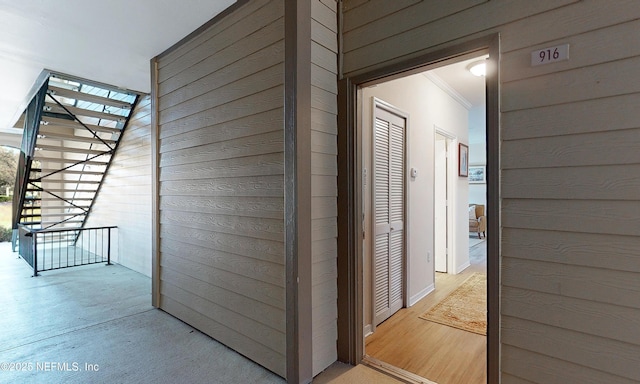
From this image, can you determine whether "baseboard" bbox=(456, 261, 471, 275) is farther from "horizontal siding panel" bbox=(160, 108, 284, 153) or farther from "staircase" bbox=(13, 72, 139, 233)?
"staircase" bbox=(13, 72, 139, 233)

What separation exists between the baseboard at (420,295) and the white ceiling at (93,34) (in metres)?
3.29

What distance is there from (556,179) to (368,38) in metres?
1.40

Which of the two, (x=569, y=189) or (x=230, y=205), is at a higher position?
(x=569, y=189)

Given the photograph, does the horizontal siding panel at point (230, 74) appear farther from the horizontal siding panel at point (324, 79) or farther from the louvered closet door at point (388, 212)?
the louvered closet door at point (388, 212)

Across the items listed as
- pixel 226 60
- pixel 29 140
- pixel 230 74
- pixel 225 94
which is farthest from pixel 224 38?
pixel 29 140

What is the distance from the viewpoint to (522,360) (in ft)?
4.70

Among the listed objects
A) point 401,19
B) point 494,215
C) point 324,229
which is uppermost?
point 401,19

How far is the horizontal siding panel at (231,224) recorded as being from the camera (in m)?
2.05

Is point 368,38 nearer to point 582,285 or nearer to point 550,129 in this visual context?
point 550,129

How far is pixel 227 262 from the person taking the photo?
2395 mm

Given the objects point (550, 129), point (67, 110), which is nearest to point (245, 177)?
point (550, 129)

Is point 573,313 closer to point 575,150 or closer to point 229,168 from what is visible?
point 575,150

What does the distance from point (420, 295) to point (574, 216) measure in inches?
93.6

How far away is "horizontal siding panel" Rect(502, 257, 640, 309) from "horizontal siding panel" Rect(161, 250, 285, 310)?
1.36 metres
